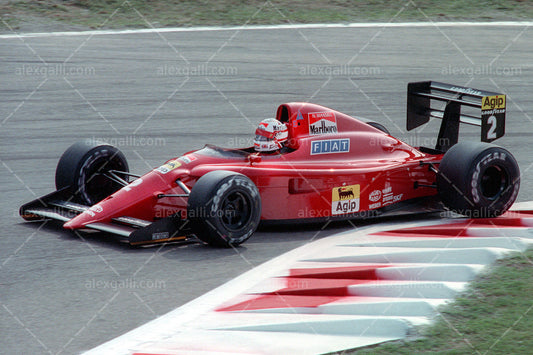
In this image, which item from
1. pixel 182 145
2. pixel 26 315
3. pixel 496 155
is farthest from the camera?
pixel 182 145

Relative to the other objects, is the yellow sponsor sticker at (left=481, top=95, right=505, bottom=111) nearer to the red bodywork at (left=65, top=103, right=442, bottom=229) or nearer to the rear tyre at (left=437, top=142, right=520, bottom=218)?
the rear tyre at (left=437, top=142, right=520, bottom=218)

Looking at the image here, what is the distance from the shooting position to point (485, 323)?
499 cm

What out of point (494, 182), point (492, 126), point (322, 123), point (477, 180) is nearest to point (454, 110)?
point (492, 126)

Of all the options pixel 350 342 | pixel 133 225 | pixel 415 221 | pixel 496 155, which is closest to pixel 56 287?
pixel 133 225

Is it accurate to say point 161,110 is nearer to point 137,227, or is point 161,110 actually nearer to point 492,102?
point 492,102

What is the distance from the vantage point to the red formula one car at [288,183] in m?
6.91

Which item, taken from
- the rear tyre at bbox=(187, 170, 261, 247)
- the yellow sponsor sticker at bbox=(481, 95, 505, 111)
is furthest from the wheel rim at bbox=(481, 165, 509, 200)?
the rear tyre at bbox=(187, 170, 261, 247)

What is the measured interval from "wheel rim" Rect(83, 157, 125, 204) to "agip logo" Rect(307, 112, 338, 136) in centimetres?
190

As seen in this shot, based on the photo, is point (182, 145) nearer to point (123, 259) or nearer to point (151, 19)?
point (123, 259)

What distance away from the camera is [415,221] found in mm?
7957

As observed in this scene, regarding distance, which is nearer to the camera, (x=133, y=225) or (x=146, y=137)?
(x=133, y=225)

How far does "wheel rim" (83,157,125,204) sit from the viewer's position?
799 cm

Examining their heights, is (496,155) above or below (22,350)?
above

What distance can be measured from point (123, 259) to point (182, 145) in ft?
15.2
